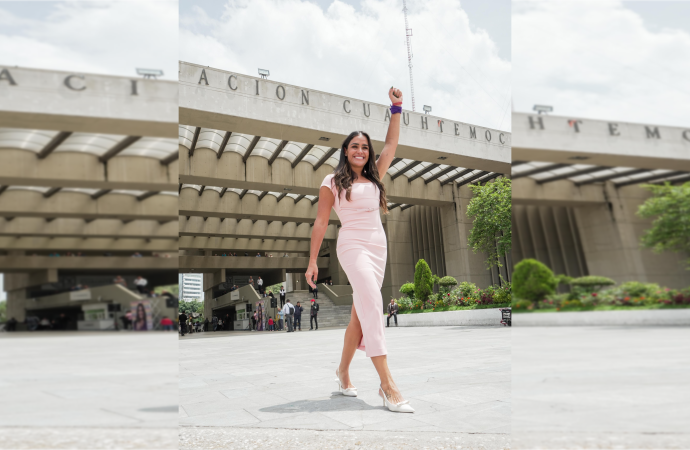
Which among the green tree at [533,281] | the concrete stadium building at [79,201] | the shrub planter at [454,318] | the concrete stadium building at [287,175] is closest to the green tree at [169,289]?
the concrete stadium building at [79,201]

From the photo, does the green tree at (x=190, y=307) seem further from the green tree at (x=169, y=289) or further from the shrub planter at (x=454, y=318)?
the shrub planter at (x=454, y=318)

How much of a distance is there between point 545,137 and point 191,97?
11496 mm

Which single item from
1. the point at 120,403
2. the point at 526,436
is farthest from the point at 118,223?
the point at 526,436

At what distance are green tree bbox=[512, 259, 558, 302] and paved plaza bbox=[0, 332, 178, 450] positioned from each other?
1.23 meters

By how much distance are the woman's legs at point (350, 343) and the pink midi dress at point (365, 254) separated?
5 centimetres

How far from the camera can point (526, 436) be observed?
5.23 ft

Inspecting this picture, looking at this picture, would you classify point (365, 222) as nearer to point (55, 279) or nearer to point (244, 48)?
point (244, 48)

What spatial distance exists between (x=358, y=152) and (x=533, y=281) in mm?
1708

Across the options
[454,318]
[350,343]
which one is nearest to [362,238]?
[350,343]

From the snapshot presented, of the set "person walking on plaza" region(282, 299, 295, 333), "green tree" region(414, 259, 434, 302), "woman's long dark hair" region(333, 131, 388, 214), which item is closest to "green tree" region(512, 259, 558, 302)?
"woman's long dark hair" region(333, 131, 388, 214)

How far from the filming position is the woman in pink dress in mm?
2719

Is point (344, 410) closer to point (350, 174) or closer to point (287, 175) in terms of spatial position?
point (350, 174)

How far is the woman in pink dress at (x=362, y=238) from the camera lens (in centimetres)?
272

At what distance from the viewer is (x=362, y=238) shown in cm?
284
